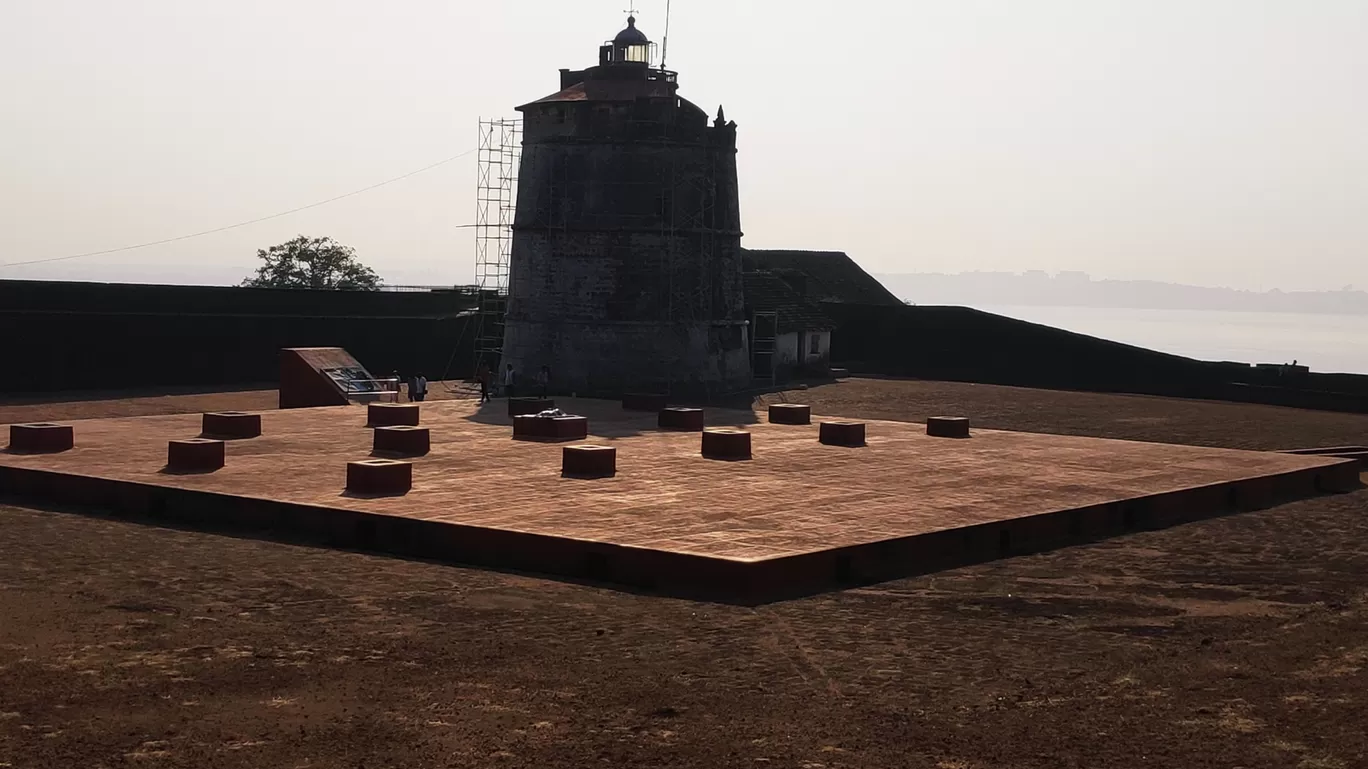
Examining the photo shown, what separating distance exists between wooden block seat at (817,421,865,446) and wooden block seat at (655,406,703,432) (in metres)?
3.60

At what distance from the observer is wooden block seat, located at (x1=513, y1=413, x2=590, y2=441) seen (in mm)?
27234

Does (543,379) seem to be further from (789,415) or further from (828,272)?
(828,272)

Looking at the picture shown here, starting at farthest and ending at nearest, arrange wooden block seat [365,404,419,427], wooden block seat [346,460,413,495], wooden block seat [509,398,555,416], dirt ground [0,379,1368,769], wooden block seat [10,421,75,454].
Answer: wooden block seat [509,398,555,416], wooden block seat [365,404,419,427], wooden block seat [10,421,75,454], wooden block seat [346,460,413,495], dirt ground [0,379,1368,769]

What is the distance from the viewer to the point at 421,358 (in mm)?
49312

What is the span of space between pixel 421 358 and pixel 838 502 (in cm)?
→ 3182

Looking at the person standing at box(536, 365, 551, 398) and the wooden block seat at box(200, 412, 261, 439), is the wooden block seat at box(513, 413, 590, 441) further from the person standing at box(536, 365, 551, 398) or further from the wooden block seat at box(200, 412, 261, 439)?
the person standing at box(536, 365, 551, 398)

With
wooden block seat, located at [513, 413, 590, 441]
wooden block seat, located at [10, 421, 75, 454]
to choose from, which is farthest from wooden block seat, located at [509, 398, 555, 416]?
wooden block seat, located at [10, 421, 75, 454]

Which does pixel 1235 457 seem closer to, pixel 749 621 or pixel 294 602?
pixel 749 621

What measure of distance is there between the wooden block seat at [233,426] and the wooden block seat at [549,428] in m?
4.73

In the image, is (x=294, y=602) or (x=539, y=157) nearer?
(x=294, y=602)

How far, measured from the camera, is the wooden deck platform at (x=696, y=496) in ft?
52.3

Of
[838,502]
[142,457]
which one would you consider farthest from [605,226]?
[838,502]

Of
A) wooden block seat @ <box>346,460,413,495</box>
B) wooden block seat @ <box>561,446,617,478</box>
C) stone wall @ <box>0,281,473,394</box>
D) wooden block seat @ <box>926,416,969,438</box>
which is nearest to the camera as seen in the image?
wooden block seat @ <box>346,460,413,495</box>

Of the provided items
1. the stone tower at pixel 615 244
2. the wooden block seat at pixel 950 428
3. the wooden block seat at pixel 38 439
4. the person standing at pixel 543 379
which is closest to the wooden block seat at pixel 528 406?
the person standing at pixel 543 379
